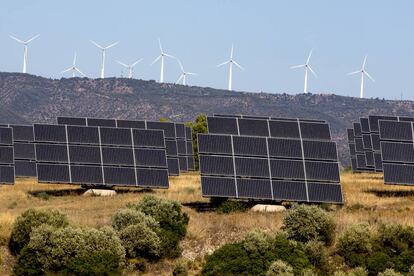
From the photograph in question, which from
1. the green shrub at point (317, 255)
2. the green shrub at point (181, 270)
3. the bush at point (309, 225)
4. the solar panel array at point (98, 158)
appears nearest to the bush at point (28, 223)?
the green shrub at point (181, 270)

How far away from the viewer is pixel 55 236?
3434 cm

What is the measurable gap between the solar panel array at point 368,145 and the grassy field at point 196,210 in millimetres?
6967

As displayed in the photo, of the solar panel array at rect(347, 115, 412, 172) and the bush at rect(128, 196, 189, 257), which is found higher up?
the solar panel array at rect(347, 115, 412, 172)

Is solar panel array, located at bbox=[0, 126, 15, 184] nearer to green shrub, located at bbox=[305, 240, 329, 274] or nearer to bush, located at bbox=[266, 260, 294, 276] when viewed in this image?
green shrub, located at bbox=[305, 240, 329, 274]

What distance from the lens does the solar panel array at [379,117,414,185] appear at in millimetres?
48062

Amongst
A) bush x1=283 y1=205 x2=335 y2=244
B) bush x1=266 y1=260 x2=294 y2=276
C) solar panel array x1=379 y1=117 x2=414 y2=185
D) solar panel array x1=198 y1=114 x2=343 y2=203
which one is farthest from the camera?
solar panel array x1=379 y1=117 x2=414 y2=185

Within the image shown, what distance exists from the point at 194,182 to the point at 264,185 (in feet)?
60.8

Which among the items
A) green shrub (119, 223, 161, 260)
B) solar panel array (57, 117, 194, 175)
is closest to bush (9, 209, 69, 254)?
green shrub (119, 223, 161, 260)

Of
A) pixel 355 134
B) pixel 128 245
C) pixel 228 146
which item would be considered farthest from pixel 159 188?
pixel 355 134

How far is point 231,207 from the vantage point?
43.0 m

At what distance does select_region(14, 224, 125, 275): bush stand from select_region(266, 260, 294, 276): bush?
18.6 ft

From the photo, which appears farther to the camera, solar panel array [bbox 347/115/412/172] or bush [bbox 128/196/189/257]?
solar panel array [bbox 347/115/412/172]

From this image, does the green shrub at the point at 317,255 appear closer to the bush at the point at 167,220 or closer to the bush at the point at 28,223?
the bush at the point at 167,220

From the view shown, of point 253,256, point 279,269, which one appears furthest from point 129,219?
point 279,269
